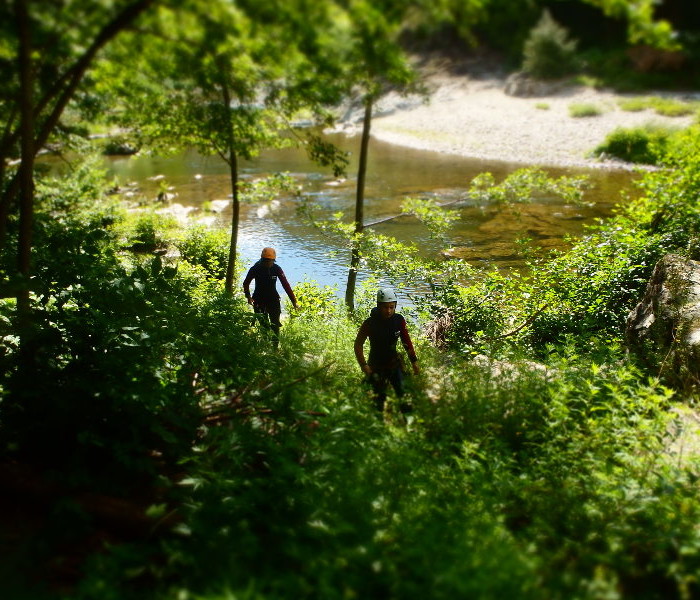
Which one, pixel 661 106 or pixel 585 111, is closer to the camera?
pixel 661 106

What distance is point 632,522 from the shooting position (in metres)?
3.49

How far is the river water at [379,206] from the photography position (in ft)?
51.5

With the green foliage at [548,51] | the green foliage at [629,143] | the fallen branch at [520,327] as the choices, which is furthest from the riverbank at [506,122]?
the fallen branch at [520,327]

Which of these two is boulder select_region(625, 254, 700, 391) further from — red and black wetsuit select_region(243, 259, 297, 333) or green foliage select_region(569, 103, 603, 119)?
green foliage select_region(569, 103, 603, 119)

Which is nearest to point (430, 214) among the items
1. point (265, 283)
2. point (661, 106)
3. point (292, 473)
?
point (265, 283)

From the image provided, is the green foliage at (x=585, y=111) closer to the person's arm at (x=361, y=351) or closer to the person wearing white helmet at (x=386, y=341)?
the person wearing white helmet at (x=386, y=341)

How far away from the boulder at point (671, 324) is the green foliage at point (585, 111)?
24.0 meters

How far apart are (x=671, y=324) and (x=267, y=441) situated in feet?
19.5

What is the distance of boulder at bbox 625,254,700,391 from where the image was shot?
654cm

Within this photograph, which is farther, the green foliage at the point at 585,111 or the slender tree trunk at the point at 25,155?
the green foliage at the point at 585,111

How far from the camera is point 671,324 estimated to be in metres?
7.14

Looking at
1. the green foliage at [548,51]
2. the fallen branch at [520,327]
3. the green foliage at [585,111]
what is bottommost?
the fallen branch at [520,327]

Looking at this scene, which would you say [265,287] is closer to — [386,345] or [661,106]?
[386,345]

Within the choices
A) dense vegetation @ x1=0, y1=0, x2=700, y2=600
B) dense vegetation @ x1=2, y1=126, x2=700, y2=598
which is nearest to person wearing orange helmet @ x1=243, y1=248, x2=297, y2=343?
dense vegetation @ x1=0, y1=0, x2=700, y2=600
